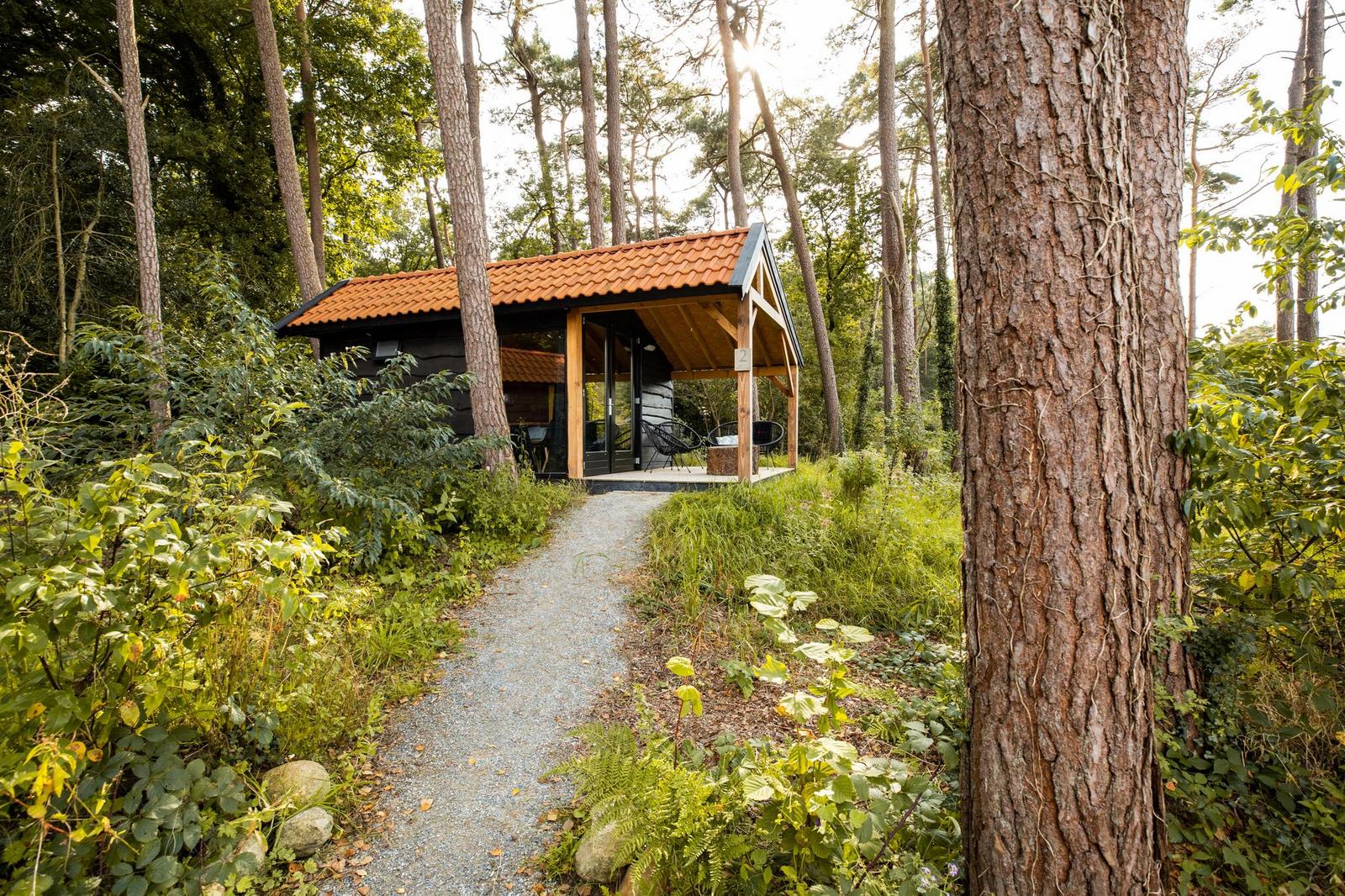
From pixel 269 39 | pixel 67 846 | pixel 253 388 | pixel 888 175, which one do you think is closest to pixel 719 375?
pixel 888 175

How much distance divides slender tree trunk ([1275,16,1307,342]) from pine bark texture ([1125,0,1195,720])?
1034 millimetres

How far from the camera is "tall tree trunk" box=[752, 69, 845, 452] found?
12.5 metres

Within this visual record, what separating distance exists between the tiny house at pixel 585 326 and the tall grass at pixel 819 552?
57.8 inches

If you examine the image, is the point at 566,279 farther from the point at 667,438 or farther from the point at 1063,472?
the point at 1063,472

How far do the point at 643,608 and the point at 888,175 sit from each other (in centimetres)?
1009

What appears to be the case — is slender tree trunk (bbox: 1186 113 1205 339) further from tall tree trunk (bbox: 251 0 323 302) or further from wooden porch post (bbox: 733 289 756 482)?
tall tree trunk (bbox: 251 0 323 302)

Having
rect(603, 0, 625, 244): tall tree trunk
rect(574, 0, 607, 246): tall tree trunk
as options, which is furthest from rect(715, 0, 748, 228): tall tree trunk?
rect(574, 0, 607, 246): tall tree trunk

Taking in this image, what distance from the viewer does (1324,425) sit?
175cm

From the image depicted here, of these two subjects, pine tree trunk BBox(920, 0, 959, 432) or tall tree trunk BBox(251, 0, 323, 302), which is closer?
tall tree trunk BBox(251, 0, 323, 302)

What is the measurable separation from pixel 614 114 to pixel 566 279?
17.8 feet

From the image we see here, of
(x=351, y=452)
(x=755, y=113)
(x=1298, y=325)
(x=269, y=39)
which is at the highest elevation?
(x=755, y=113)

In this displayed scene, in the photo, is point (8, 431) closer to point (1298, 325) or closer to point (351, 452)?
point (351, 452)

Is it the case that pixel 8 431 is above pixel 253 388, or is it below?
below

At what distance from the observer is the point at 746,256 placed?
6637mm
